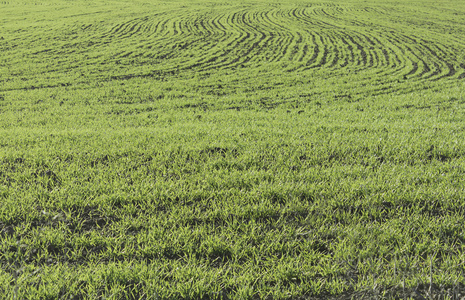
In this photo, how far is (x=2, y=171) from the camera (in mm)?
5254

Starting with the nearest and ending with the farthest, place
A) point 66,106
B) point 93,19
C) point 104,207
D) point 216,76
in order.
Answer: point 104,207 < point 66,106 < point 216,76 < point 93,19

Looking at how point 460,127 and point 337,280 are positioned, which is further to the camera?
point 460,127

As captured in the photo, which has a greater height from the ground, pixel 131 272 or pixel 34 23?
pixel 34 23

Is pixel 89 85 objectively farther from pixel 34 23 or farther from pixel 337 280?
pixel 34 23

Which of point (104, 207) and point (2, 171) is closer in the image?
point (104, 207)

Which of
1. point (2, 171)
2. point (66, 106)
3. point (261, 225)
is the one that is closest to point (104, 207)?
point (261, 225)

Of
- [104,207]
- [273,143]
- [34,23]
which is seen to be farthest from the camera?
[34,23]

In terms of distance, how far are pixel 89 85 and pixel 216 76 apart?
284 inches

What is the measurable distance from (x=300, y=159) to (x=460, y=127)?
5.23m

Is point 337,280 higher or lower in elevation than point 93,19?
lower

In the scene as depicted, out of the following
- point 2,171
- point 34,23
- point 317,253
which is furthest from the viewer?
point 34,23

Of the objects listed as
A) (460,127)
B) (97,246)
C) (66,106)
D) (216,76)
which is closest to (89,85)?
(66,106)

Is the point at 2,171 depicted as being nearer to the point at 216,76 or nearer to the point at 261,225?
the point at 261,225

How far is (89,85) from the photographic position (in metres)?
16.9
